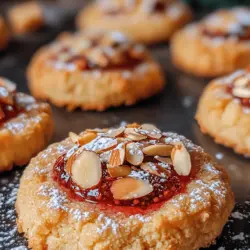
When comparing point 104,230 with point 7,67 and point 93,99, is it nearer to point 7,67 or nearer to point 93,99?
point 93,99

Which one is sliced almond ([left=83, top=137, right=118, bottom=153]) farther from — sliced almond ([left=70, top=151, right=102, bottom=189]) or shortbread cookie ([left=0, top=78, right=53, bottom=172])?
shortbread cookie ([left=0, top=78, right=53, bottom=172])

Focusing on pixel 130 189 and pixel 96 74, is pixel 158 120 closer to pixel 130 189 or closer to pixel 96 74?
pixel 96 74

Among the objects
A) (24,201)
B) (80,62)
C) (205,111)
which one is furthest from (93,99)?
(24,201)

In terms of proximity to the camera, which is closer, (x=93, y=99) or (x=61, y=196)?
(x=61, y=196)

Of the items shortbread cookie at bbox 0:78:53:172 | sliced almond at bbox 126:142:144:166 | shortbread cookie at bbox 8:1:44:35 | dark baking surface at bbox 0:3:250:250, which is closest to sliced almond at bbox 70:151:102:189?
sliced almond at bbox 126:142:144:166

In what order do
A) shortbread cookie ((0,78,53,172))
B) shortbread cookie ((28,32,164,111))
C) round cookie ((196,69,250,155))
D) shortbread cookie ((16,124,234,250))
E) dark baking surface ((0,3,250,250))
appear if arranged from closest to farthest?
shortbread cookie ((16,124,234,250))
dark baking surface ((0,3,250,250))
shortbread cookie ((0,78,53,172))
round cookie ((196,69,250,155))
shortbread cookie ((28,32,164,111))

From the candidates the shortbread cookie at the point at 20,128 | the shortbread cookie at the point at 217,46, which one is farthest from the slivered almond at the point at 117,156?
the shortbread cookie at the point at 217,46
